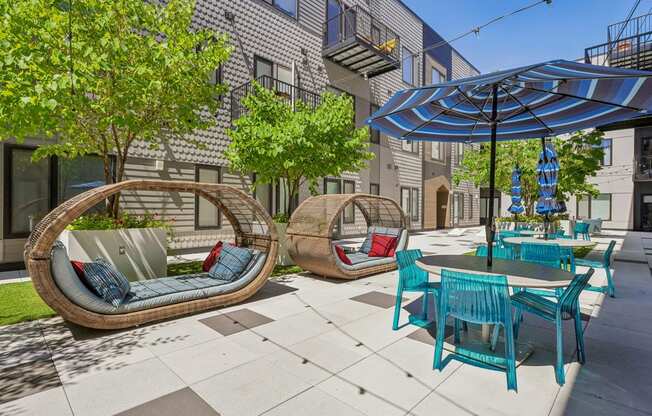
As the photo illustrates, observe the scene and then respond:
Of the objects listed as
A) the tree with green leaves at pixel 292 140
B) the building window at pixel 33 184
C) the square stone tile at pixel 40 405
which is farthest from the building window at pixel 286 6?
the square stone tile at pixel 40 405

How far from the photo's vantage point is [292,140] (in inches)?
307

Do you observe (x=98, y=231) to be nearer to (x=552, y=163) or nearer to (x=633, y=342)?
(x=633, y=342)

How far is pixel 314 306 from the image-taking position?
17.6 feet

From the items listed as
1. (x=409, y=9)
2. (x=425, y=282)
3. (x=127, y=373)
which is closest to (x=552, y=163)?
(x=425, y=282)

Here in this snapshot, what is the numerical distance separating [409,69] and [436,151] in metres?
5.54

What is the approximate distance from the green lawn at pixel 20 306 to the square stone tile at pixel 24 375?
52.1 inches

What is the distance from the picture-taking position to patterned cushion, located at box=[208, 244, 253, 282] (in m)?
5.66

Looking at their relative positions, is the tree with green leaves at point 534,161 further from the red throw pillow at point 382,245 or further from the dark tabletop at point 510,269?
the dark tabletop at point 510,269

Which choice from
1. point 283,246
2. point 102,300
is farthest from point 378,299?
Answer: point 102,300

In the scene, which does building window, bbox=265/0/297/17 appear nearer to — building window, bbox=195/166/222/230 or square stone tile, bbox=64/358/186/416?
building window, bbox=195/166/222/230

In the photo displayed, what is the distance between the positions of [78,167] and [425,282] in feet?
29.8

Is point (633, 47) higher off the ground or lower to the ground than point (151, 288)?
higher

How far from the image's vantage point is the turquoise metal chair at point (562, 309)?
A: 310cm

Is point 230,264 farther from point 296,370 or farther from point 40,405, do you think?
point 40,405
